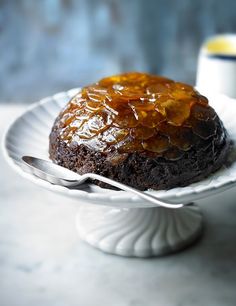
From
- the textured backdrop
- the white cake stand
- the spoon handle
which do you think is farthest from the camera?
the textured backdrop

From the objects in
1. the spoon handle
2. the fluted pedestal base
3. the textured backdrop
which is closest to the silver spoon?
the spoon handle

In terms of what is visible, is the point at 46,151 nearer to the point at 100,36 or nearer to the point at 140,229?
the point at 140,229

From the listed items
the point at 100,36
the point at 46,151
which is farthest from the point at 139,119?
the point at 100,36

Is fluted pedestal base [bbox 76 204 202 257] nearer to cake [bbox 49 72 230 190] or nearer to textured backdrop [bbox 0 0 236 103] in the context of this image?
cake [bbox 49 72 230 190]

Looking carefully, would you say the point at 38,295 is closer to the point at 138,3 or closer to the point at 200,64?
the point at 200,64

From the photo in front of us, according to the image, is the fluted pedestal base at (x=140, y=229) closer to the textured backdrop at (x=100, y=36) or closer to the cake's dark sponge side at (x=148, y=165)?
the cake's dark sponge side at (x=148, y=165)

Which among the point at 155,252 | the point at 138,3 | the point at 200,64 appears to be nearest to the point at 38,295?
the point at 155,252

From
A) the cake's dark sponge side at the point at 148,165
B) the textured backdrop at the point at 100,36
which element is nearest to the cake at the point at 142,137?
the cake's dark sponge side at the point at 148,165

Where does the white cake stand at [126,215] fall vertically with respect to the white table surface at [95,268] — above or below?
above
